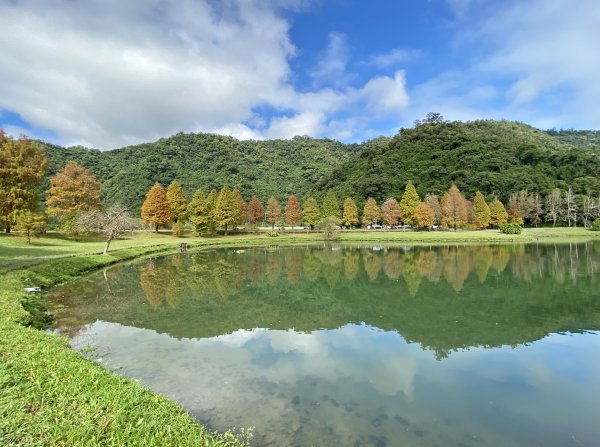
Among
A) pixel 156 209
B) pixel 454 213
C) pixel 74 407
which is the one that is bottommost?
pixel 74 407

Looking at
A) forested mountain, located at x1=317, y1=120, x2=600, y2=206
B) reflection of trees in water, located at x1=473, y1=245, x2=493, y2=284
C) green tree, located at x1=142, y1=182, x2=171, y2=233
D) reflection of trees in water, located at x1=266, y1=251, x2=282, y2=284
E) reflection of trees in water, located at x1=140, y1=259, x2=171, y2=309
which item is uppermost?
forested mountain, located at x1=317, y1=120, x2=600, y2=206

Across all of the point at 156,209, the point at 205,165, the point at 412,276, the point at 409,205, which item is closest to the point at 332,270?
the point at 412,276

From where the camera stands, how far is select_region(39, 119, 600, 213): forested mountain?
104 m

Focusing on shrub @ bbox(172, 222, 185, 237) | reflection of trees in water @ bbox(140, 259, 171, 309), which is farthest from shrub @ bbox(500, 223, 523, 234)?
reflection of trees in water @ bbox(140, 259, 171, 309)

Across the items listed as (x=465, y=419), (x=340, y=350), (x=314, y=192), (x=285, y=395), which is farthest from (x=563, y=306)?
(x=314, y=192)

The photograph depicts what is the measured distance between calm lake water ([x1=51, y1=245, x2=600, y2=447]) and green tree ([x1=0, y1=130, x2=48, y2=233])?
2539 cm

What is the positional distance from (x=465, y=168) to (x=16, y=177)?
10603cm

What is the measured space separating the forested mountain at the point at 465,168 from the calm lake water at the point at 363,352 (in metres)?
80.8

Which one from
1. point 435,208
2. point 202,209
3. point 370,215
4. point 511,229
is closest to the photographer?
point 202,209

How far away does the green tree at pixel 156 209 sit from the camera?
233ft

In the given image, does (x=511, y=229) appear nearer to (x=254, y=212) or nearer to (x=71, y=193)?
(x=254, y=212)

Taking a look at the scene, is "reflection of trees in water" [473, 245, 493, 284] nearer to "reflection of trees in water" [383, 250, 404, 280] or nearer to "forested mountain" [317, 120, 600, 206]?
"reflection of trees in water" [383, 250, 404, 280]

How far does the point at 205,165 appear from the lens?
12569 centimetres

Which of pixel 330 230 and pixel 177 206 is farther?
pixel 177 206
